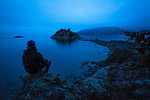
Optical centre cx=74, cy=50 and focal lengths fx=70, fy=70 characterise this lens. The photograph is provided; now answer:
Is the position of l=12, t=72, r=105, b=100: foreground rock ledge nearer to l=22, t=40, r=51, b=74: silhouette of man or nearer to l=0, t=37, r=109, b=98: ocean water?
l=22, t=40, r=51, b=74: silhouette of man

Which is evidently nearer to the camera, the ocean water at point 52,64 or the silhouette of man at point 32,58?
the silhouette of man at point 32,58

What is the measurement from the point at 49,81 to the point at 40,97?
58cm

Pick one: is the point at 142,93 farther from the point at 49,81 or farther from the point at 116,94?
the point at 49,81

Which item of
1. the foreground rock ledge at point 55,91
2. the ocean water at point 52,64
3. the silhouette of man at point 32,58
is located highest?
the silhouette of man at point 32,58

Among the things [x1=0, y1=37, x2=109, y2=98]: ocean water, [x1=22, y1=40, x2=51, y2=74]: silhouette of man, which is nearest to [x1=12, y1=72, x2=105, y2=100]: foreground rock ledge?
[x1=22, y1=40, x2=51, y2=74]: silhouette of man

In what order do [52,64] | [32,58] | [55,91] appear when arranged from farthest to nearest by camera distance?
A: [52,64] < [32,58] < [55,91]

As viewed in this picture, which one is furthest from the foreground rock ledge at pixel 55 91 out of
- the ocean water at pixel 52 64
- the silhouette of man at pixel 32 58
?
the ocean water at pixel 52 64

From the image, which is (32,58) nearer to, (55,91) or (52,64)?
(55,91)

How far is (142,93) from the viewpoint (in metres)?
2.24

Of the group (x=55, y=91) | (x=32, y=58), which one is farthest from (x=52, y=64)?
(x=55, y=91)

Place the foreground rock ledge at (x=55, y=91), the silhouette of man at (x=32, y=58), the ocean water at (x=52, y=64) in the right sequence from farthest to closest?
1. the ocean water at (x=52, y=64)
2. the silhouette of man at (x=32, y=58)
3. the foreground rock ledge at (x=55, y=91)

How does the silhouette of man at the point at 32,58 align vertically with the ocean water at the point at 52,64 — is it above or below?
above

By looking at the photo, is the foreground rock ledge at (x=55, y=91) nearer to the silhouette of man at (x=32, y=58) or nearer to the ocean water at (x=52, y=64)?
the silhouette of man at (x=32, y=58)

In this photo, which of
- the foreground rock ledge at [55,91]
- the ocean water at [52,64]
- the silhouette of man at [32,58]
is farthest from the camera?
the ocean water at [52,64]
